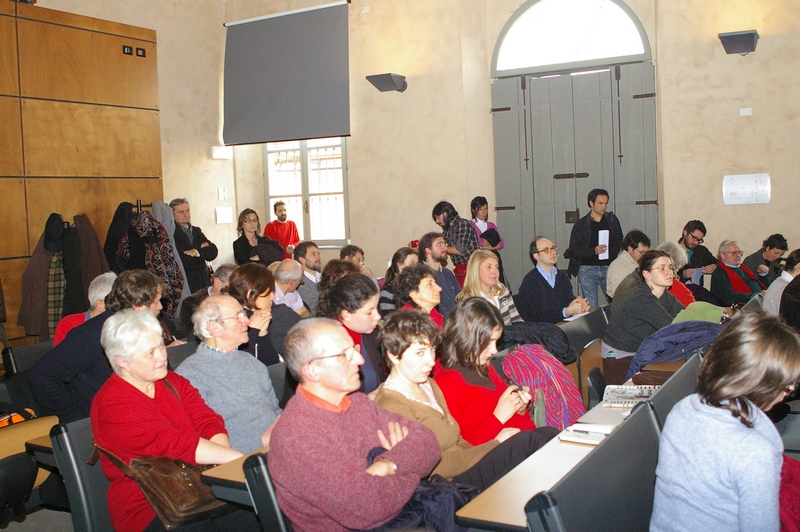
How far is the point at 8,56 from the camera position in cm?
739

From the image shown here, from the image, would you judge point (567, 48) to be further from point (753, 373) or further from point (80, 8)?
point (753, 373)

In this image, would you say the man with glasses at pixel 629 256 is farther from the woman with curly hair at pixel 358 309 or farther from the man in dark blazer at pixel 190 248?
the man in dark blazer at pixel 190 248

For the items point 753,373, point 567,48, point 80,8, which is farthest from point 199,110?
point 753,373

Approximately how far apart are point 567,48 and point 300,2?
12.4 ft

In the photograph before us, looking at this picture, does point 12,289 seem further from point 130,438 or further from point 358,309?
point 130,438

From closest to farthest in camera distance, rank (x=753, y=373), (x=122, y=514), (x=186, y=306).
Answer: (x=753, y=373)
(x=122, y=514)
(x=186, y=306)

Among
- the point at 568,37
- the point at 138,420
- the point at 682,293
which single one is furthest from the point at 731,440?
the point at 568,37

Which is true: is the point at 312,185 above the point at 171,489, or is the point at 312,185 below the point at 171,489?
above

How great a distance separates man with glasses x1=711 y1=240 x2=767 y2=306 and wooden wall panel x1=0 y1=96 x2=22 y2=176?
7007 mm

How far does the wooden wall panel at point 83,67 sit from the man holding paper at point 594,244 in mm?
5150

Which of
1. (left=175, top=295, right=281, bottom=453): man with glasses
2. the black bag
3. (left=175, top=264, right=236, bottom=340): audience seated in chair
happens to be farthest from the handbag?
(left=175, top=264, right=236, bottom=340): audience seated in chair

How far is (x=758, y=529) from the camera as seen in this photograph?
2.01m

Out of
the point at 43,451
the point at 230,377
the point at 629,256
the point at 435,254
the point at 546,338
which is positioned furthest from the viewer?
the point at 629,256

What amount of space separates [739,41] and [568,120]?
→ 87.0 inches
